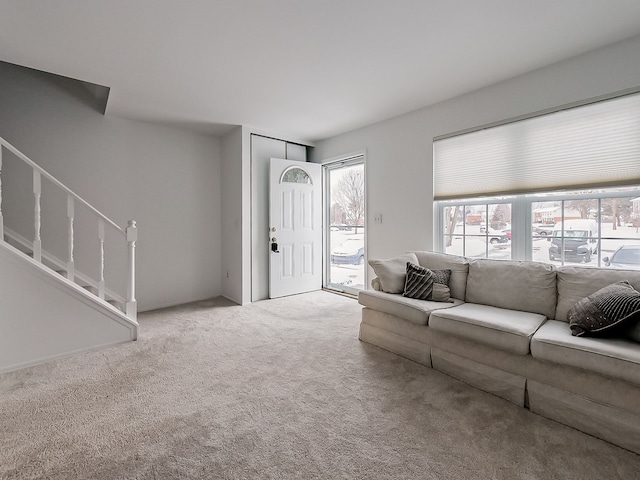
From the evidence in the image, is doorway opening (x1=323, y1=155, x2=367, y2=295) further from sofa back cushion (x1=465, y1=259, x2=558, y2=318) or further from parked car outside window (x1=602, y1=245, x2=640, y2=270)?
parked car outside window (x1=602, y1=245, x2=640, y2=270)

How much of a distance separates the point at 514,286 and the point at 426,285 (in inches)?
27.5

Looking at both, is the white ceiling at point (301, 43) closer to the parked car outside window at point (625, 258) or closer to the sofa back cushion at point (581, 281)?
the parked car outside window at point (625, 258)

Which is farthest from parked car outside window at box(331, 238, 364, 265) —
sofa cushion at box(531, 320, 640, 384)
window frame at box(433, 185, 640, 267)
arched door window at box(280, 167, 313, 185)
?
sofa cushion at box(531, 320, 640, 384)

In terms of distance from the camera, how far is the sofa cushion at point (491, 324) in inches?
76.2

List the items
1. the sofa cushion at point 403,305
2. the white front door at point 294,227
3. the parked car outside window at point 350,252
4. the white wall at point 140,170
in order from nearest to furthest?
1. the sofa cushion at point 403,305
2. the white wall at point 140,170
3. the white front door at point 294,227
4. the parked car outside window at point 350,252

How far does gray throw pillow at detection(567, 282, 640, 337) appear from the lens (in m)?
1.75

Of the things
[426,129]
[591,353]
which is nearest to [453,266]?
[591,353]

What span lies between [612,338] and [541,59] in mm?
2301

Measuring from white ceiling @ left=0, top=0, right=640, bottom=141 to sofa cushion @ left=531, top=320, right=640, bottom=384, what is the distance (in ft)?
6.99

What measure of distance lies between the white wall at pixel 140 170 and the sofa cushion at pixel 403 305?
293 cm

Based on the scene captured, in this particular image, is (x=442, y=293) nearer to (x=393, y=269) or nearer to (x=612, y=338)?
(x=393, y=269)

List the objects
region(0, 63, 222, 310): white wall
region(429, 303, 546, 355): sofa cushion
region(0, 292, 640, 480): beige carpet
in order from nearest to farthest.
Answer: region(0, 292, 640, 480): beige carpet < region(429, 303, 546, 355): sofa cushion < region(0, 63, 222, 310): white wall

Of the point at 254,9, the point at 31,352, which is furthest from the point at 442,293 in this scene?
the point at 31,352

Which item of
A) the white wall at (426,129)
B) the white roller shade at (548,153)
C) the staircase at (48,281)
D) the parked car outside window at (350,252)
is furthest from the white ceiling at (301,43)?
the parked car outside window at (350,252)
